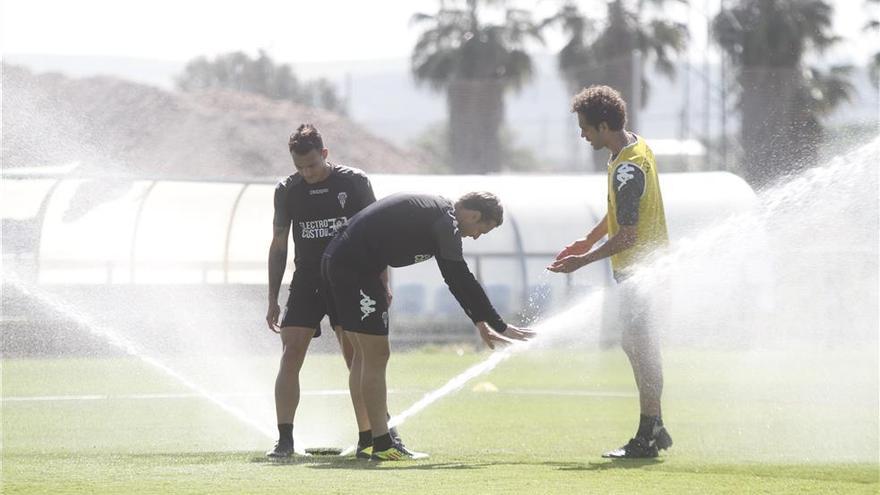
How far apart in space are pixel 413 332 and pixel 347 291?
753 inches

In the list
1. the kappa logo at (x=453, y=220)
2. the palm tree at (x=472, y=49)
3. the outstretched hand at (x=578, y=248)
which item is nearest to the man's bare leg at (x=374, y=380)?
the kappa logo at (x=453, y=220)

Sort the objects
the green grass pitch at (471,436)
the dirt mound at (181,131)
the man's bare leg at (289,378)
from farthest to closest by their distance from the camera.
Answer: the dirt mound at (181,131) → the man's bare leg at (289,378) → the green grass pitch at (471,436)

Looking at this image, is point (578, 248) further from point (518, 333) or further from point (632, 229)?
point (518, 333)

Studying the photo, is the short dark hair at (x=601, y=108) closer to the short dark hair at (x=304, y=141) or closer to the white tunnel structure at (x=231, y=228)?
the short dark hair at (x=304, y=141)

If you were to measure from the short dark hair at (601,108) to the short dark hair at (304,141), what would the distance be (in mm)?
1718

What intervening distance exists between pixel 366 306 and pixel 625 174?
6.05 feet

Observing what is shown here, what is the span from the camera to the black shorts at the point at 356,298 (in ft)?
32.3

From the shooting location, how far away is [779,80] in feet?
116

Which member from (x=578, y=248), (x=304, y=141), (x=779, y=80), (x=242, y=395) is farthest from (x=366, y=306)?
(x=779, y=80)

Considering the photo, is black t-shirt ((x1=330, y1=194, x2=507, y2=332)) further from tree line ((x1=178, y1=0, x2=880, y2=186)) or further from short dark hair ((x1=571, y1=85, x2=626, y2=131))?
tree line ((x1=178, y1=0, x2=880, y2=186))

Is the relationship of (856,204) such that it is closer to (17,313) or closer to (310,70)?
(17,313)

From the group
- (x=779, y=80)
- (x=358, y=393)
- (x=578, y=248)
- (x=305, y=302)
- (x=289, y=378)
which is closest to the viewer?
(x=358, y=393)

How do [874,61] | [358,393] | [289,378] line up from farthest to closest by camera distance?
[874,61] → [289,378] → [358,393]

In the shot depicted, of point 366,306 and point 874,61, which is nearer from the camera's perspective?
point 366,306
